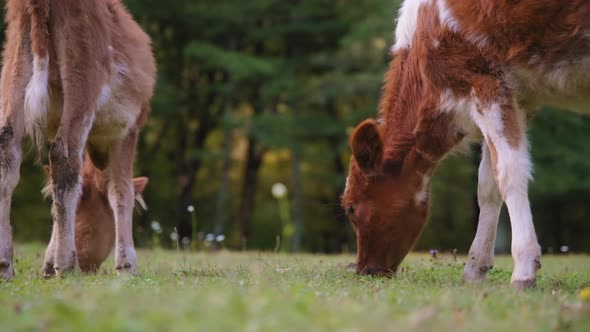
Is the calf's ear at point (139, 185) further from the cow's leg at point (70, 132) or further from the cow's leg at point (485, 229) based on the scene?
the cow's leg at point (485, 229)

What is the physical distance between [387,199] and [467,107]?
3.68ft

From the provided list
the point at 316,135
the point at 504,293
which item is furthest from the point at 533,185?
the point at 504,293

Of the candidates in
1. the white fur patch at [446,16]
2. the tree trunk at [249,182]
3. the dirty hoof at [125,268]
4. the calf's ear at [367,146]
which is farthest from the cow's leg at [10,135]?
the tree trunk at [249,182]

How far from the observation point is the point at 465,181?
25062 millimetres

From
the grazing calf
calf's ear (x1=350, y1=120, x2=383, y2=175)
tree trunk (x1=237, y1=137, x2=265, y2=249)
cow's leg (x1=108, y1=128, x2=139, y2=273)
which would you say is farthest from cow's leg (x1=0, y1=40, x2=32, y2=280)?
tree trunk (x1=237, y1=137, x2=265, y2=249)

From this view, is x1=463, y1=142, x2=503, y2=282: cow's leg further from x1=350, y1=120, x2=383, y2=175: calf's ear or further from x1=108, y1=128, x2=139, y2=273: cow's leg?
x1=108, y1=128, x2=139, y2=273: cow's leg

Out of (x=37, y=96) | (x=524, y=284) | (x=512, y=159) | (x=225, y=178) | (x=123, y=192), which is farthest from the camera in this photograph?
(x=225, y=178)

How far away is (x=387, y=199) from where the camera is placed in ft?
20.0

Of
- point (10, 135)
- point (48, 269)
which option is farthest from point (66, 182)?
point (48, 269)

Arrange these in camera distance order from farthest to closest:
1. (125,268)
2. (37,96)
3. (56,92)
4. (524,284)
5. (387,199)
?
(125,268), (387,199), (56,92), (37,96), (524,284)

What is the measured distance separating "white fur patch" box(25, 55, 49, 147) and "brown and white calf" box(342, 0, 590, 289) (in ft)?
8.08

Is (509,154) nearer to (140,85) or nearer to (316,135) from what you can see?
(140,85)

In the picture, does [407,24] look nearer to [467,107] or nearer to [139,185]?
[467,107]

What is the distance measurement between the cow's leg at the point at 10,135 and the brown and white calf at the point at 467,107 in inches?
103
